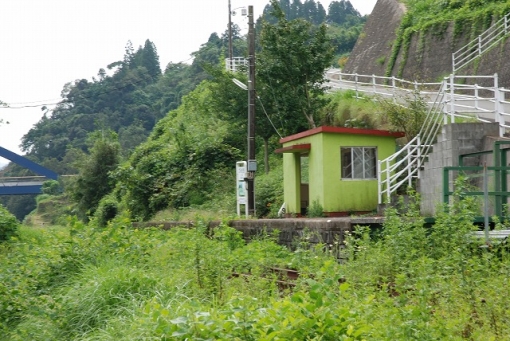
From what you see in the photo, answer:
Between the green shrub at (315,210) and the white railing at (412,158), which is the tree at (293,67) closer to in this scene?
the white railing at (412,158)

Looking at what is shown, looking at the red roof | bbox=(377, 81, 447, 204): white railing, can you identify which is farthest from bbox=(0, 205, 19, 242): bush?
bbox=(377, 81, 447, 204): white railing

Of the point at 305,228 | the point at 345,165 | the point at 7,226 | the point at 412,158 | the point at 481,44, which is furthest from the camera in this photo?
the point at 481,44

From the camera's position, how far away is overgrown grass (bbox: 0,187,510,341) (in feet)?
22.1

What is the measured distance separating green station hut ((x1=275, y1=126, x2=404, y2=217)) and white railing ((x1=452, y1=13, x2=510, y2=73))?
9.65 m

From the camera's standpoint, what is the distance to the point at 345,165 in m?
20.8

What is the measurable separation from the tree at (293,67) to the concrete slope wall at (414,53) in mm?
6247

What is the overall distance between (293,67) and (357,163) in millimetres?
7137

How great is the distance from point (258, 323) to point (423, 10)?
34.3m

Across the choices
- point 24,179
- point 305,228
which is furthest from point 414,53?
point 24,179

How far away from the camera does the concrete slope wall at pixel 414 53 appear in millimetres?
29297

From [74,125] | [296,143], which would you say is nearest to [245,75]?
[296,143]

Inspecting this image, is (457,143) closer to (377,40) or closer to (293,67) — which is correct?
(293,67)

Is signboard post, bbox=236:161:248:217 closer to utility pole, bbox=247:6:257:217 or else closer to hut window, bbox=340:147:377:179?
utility pole, bbox=247:6:257:217

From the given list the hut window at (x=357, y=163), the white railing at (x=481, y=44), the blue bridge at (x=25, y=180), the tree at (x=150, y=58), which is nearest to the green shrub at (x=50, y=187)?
the blue bridge at (x=25, y=180)
